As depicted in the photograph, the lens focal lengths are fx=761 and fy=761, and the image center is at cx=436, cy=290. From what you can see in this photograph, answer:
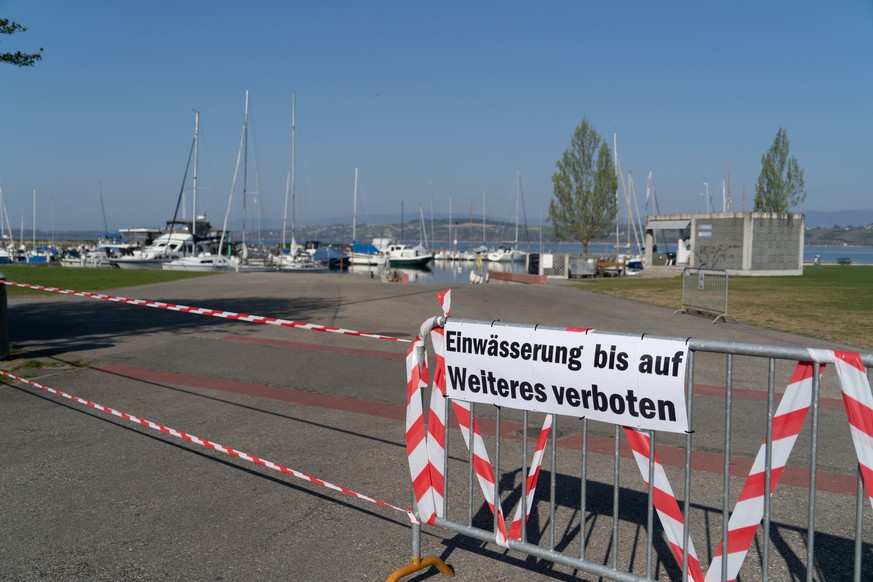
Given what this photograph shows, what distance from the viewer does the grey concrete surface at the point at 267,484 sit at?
4516 mm

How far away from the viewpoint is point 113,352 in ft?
39.5

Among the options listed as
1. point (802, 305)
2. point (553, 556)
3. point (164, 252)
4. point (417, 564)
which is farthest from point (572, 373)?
point (164, 252)

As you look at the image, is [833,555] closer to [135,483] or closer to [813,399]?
[813,399]

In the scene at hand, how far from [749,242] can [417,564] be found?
41.9 metres

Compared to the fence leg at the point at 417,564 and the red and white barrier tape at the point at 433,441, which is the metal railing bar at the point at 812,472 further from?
the fence leg at the point at 417,564

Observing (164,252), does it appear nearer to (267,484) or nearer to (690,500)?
(267,484)

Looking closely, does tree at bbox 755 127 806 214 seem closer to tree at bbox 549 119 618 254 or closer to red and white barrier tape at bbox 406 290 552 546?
tree at bbox 549 119 618 254

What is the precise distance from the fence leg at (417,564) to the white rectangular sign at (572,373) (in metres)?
0.85

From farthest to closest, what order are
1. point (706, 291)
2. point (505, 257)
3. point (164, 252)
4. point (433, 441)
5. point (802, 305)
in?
point (505, 257) < point (164, 252) < point (802, 305) < point (706, 291) < point (433, 441)

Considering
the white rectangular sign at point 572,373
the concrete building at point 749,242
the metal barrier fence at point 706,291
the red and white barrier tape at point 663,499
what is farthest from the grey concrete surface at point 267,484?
the concrete building at point 749,242

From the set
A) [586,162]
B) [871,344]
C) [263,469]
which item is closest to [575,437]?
[263,469]

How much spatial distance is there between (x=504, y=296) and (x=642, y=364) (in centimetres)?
2198

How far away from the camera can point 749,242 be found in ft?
138

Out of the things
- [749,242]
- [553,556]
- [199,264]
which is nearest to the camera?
[553,556]
